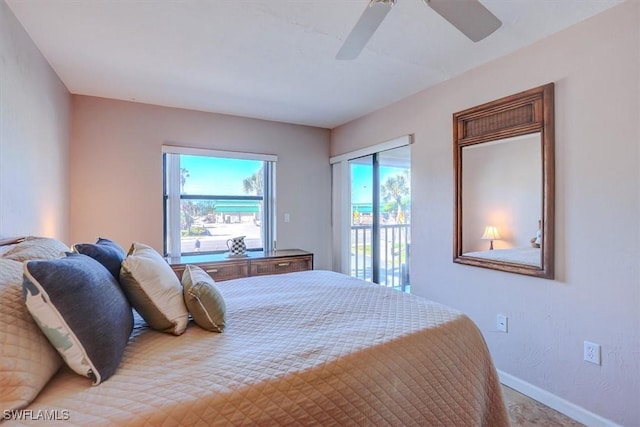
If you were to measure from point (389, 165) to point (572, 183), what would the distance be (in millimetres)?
1866

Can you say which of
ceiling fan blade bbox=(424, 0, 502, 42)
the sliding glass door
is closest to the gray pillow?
ceiling fan blade bbox=(424, 0, 502, 42)

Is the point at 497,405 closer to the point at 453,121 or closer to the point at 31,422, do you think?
the point at 31,422

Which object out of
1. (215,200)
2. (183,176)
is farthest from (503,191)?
(183,176)

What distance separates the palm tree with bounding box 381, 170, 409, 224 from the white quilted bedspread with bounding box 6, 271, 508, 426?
1875mm

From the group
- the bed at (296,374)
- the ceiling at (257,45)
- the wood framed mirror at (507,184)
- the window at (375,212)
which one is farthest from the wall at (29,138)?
the wood framed mirror at (507,184)

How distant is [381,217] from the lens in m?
3.74

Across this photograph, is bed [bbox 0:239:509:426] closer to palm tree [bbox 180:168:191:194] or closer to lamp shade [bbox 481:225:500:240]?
lamp shade [bbox 481:225:500:240]

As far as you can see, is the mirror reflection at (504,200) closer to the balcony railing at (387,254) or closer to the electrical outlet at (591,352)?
the electrical outlet at (591,352)

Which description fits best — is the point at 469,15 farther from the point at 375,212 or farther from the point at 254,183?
the point at 254,183

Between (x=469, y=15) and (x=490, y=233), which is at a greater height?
(x=469, y=15)

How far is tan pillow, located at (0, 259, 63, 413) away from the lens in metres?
0.79

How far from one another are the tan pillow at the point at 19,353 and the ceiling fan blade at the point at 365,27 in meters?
1.67

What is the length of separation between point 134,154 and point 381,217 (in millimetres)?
2740

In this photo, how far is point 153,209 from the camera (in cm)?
329
